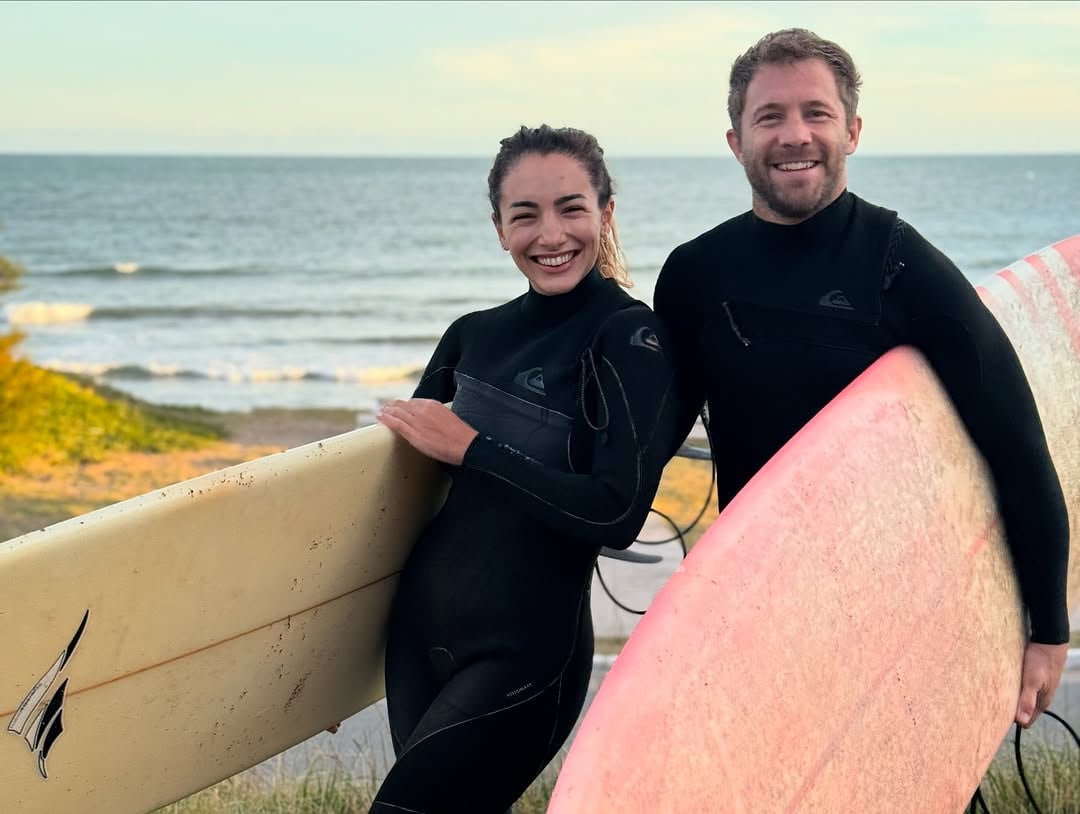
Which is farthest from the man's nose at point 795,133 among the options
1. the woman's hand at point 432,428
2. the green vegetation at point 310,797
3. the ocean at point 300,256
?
the ocean at point 300,256

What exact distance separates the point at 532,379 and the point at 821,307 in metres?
0.47

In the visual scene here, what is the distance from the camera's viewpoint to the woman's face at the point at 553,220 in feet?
6.39

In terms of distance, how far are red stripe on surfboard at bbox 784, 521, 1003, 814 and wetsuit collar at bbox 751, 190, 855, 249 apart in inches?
23.8

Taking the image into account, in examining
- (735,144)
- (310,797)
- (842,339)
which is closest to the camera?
(842,339)

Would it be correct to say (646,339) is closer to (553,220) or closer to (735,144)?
(553,220)

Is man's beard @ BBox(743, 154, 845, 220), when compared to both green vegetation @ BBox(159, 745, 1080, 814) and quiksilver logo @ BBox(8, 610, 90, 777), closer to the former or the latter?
quiksilver logo @ BBox(8, 610, 90, 777)

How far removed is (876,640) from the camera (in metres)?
1.93

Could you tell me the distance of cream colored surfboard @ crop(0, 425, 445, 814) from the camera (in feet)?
6.34

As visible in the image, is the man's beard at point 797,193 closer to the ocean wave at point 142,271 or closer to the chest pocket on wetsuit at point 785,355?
the chest pocket on wetsuit at point 785,355

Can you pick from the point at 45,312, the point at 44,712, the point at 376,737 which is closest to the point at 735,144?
the point at 44,712

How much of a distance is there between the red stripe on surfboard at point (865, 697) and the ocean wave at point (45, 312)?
21.1 metres

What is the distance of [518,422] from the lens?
6.37 feet

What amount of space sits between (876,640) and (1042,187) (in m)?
49.5

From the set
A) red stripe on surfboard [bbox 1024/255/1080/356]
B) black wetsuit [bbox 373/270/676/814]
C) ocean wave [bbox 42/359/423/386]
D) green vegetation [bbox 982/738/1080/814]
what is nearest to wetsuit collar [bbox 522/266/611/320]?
black wetsuit [bbox 373/270/676/814]
